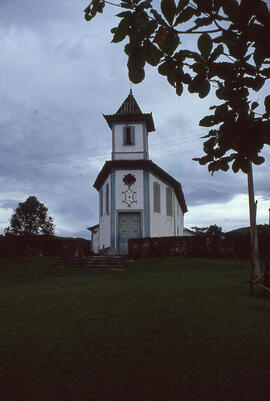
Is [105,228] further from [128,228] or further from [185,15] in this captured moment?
[185,15]

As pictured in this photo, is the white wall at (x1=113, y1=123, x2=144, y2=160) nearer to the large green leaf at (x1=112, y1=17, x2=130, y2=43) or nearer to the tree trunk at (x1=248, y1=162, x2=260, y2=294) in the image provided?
the tree trunk at (x1=248, y1=162, x2=260, y2=294)

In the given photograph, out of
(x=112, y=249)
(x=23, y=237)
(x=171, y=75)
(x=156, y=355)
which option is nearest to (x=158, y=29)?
(x=171, y=75)

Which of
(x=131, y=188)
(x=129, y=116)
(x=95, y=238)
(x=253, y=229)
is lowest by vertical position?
(x=95, y=238)

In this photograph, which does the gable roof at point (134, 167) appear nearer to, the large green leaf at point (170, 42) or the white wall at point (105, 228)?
the white wall at point (105, 228)

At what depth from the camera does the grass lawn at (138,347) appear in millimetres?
2986

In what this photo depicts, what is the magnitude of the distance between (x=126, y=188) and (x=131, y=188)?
32 cm

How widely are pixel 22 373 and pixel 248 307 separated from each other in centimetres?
432

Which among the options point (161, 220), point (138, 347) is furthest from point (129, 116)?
point (138, 347)

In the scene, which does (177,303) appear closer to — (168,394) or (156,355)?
(156,355)

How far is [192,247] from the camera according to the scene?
16578 mm

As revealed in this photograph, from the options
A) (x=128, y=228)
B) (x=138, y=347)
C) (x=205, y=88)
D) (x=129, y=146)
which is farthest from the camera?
(x=129, y=146)

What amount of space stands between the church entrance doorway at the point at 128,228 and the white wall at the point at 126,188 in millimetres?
544

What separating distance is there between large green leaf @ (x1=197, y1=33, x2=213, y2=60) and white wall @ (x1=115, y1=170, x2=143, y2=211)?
1733cm

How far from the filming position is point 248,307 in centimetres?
601
